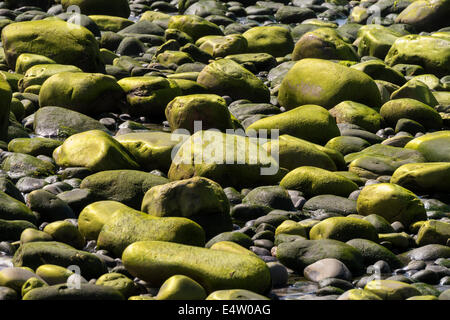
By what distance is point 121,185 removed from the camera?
281 inches

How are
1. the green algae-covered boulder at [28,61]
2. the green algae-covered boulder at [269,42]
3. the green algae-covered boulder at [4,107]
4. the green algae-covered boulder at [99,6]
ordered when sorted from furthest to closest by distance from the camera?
the green algae-covered boulder at [99,6]
the green algae-covered boulder at [269,42]
the green algae-covered boulder at [28,61]
the green algae-covered boulder at [4,107]

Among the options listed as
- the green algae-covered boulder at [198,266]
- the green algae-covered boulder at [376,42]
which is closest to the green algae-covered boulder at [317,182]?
the green algae-covered boulder at [198,266]

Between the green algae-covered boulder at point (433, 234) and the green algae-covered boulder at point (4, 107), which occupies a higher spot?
the green algae-covered boulder at point (4, 107)

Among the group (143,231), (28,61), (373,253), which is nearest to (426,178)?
(373,253)

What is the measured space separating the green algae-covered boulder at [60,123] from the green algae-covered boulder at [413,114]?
3.54 metres

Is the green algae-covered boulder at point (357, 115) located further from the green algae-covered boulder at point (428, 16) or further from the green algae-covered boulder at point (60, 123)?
the green algae-covered boulder at point (428, 16)

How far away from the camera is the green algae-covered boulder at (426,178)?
7695mm

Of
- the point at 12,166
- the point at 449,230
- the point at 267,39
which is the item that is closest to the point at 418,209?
the point at 449,230

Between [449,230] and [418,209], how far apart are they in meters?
0.53

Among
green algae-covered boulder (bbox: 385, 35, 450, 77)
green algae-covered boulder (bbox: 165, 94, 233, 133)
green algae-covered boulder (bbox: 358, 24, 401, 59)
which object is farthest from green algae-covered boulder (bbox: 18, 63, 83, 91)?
green algae-covered boulder (bbox: 358, 24, 401, 59)

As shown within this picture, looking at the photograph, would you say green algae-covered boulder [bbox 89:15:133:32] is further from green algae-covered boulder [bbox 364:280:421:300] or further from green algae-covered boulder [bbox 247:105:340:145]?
green algae-covered boulder [bbox 364:280:421:300]

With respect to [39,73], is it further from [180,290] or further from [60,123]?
[180,290]
